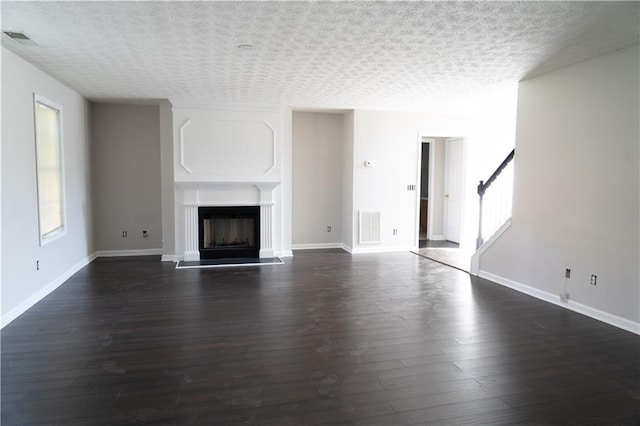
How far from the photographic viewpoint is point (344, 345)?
3.35 meters

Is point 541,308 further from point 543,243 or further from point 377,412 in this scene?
point 377,412

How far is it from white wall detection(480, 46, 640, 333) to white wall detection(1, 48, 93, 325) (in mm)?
5333

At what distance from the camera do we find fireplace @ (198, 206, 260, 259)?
266 inches

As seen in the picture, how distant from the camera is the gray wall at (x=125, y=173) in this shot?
6898 millimetres

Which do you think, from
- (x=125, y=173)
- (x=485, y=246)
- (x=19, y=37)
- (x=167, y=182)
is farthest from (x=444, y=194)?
(x=19, y=37)

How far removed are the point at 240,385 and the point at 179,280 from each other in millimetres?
3029

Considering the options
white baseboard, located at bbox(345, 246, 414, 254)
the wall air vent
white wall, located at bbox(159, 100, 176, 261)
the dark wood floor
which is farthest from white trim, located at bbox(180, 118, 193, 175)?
white baseboard, located at bbox(345, 246, 414, 254)

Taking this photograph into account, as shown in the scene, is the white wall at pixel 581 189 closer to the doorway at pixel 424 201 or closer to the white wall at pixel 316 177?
the white wall at pixel 316 177

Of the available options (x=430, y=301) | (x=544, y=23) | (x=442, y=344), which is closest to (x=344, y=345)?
(x=442, y=344)

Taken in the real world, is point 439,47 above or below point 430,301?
above

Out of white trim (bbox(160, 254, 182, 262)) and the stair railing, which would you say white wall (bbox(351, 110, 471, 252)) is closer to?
the stair railing

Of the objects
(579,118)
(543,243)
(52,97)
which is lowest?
(543,243)

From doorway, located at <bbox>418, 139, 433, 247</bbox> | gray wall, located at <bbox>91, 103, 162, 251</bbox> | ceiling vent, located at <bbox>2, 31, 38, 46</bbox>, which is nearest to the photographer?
ceiling vent, located at <bbox>2, 31, 38, 46</bbox>

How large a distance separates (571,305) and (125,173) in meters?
6.57
